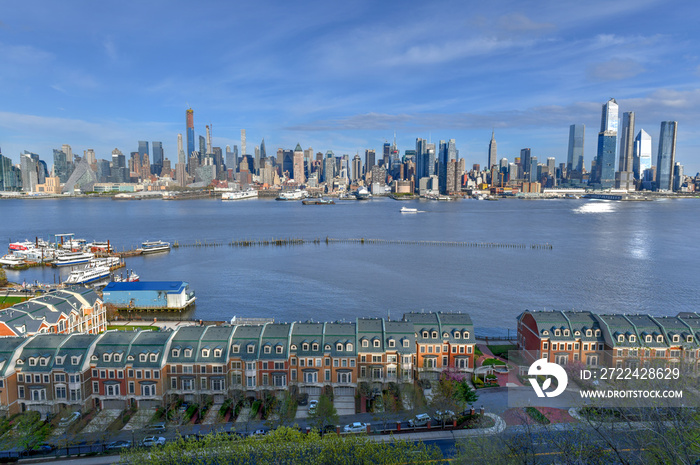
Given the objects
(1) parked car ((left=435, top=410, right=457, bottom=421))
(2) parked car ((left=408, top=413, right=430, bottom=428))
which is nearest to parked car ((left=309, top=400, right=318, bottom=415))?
(2) parked car ((left=408, top=413, right=430, bottom=428))

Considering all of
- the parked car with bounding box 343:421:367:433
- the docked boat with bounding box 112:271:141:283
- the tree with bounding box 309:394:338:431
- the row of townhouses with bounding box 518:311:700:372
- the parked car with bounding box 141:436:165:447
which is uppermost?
the row of townhouses with bounding box 518:311:700:372

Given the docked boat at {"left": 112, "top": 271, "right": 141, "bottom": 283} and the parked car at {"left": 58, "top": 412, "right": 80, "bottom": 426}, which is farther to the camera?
the docked boat at {"left": 112, "top": 271, "right": 141, "bottom": 283}

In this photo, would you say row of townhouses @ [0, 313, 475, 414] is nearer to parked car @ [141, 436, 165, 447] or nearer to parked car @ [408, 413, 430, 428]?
parked car @ [408, 413, 430, 428]

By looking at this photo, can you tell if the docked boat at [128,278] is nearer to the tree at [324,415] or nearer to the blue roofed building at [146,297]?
the blue roofed building at [146,297]

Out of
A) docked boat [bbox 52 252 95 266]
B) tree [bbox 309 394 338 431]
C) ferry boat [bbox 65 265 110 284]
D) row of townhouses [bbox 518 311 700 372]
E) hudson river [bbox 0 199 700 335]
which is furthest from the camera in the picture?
docked boat [bbox 52 252 95 266]

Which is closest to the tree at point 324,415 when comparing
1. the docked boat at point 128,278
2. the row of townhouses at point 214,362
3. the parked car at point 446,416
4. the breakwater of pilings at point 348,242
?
the row of townhouses at point 214,362

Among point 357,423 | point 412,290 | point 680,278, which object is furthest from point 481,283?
point 357,423

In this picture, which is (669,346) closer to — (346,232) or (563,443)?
(563,443)
